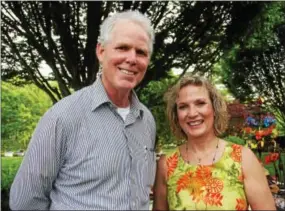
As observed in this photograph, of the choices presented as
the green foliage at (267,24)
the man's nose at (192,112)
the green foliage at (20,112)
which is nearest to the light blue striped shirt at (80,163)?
the man's nose at (192,112)

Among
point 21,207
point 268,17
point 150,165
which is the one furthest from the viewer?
point 268,17

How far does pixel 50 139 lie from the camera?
1853 mm

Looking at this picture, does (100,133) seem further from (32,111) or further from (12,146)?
(12,146)

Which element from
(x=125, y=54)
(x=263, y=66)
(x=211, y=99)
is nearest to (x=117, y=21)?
(x=125, y=54)

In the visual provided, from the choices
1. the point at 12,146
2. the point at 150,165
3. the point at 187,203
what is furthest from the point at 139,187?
the point at 12,146

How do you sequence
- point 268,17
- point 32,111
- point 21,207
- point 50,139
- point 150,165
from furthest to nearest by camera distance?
point 32,111 → point 268,17 → point 150,165 → point 21,207 → point 50,139

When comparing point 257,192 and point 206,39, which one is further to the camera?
point 206,39

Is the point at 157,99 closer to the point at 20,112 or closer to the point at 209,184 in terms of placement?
the point at 209,184

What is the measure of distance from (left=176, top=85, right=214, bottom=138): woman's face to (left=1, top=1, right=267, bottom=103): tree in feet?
16.2

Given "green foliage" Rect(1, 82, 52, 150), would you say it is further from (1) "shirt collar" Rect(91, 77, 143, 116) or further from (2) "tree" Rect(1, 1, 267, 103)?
(1) "shirt collar" Rect(91, 77, 143, 116)

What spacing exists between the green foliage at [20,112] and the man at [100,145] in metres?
20.7

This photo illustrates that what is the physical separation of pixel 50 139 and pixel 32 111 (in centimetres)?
2409

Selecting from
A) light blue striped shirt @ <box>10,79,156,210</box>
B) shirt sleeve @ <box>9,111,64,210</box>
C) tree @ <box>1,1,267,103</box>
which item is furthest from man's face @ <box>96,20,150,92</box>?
tree @ <box>1,1,267,103</box>

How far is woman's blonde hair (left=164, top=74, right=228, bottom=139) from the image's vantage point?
7.72ft
